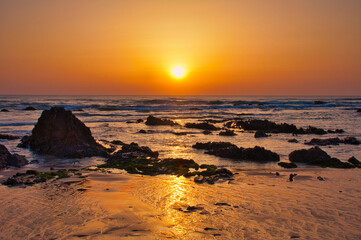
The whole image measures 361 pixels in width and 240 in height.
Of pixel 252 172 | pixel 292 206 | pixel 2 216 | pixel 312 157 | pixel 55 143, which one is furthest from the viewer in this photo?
pixel 55 143

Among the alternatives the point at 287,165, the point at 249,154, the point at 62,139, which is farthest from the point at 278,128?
the point at 62,139

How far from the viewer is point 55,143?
12344 millimetres

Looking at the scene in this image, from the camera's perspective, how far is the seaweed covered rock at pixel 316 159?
32.8 feet

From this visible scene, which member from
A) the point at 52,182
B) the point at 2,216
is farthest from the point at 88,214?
the point at 52,182

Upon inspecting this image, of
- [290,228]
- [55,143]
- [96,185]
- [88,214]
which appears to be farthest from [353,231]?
[55,143]

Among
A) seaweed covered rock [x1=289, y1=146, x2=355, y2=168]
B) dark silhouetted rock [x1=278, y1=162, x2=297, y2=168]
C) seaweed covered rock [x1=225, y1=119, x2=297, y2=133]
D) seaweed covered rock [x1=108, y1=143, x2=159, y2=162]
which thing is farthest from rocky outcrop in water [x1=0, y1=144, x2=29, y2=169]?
seaweed covered rock [x1=225, y1=119, x2=297, y2=133]

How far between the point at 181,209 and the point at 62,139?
830 cm

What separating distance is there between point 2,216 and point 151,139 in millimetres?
11839

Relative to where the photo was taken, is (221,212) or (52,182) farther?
(52,182)

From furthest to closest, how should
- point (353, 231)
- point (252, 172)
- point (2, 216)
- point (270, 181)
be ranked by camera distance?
point (252, 172), point (270, 181), point (2, 216), point (353, 231)

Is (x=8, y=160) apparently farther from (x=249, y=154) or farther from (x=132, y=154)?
(x=249, y=154)

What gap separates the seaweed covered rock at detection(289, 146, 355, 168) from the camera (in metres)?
10.0

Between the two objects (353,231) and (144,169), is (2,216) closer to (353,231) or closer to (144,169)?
(144,169)

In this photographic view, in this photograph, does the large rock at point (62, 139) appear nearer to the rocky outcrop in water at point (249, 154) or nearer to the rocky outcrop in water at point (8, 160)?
the rocky outcrop in water at point (8, 160)
